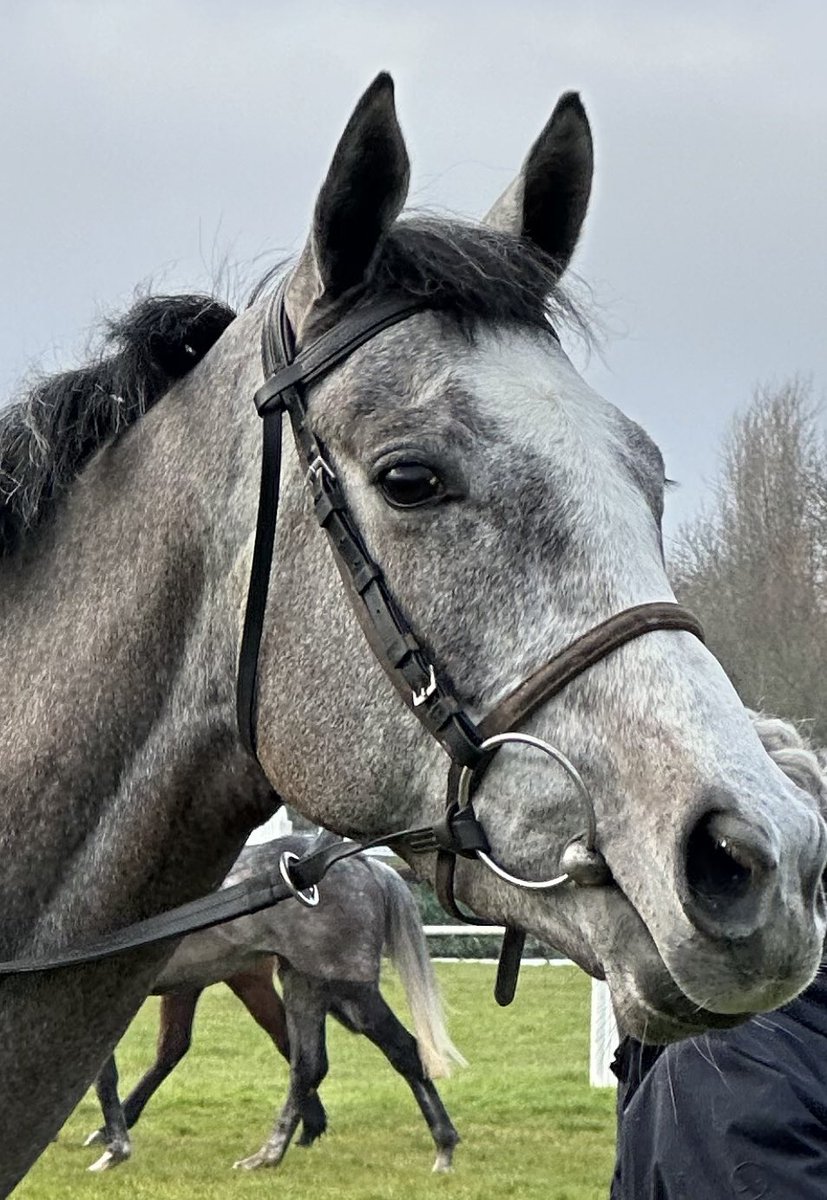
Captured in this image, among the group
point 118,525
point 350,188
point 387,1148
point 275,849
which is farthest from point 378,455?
point 387,1148

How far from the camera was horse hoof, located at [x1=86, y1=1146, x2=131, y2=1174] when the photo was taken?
9453mm

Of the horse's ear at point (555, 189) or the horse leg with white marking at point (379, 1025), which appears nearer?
the horse's ear at point (555, 189)

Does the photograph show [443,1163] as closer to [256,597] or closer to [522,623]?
[256,597]

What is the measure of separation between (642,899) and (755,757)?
235 mm

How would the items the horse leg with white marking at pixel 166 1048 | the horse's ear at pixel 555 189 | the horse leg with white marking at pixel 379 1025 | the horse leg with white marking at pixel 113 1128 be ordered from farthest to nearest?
the horse leg with white marking at pixel 166 1048
the horse leg with white marking at pixel 379 1025
the horse leg with white marking at pixel 113 1128
the horse's ear at pixel 555 189

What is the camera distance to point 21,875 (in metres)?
2.68

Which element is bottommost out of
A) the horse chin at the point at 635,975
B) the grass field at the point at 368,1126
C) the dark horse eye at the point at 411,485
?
the grass field at the point at 368,1126

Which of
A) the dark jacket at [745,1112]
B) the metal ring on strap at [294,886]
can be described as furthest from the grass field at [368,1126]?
the metal ring on strap at [294,886]

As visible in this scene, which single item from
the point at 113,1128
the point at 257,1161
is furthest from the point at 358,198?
the point at 113,1128

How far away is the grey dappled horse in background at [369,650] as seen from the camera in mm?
2047

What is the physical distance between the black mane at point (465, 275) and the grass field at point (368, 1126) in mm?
6730

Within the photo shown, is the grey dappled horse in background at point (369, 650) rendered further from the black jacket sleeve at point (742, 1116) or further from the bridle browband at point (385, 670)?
the black jacket sleeve at point (742, 1116)

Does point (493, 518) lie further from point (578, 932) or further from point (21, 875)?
point (21, 875)

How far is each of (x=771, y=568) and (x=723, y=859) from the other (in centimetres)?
2752
